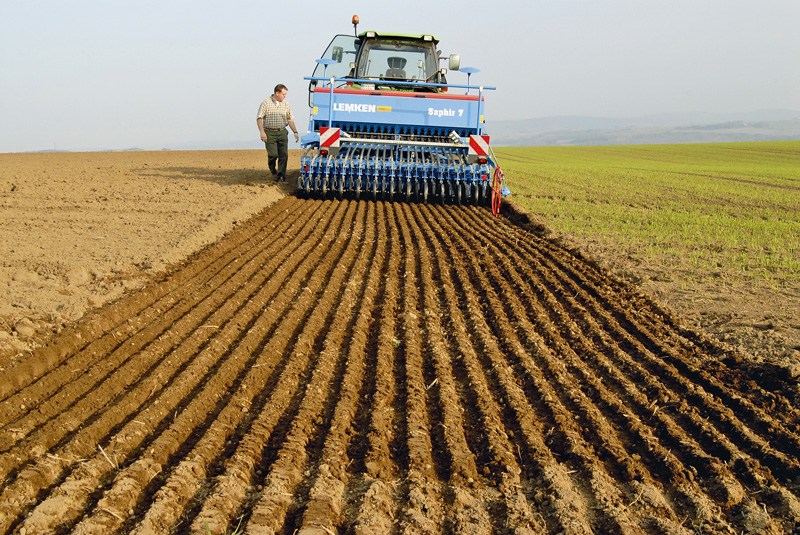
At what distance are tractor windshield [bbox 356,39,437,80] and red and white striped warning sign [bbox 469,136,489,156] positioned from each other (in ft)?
6.92

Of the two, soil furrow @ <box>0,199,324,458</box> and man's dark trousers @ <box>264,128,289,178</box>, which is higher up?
man's dark trousers @ <box>264,128,289,178</box>

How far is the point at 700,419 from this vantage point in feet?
12.3

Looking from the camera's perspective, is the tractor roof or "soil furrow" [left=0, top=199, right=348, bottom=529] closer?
"soil furrow" [left=0, top=199, right=348, bottom=529]

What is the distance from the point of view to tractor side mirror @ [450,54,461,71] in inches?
467

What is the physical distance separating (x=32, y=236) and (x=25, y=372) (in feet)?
14.2

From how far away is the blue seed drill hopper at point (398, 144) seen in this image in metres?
11.2

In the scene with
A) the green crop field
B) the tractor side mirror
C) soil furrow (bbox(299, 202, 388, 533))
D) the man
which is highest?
the tractor side mirror

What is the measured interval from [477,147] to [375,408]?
853cm

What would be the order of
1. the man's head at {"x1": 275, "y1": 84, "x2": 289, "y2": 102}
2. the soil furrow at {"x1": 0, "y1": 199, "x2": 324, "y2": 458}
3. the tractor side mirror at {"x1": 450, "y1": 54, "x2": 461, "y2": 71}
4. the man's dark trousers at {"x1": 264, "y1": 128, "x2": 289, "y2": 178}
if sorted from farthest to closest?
1. the man's dark trousers at {"x1": 264, "y1": 128, "x2": 289, "y2": 178}
2. the man's head at {"x1": 275, "y1": 84, "x2": 289, "y2": 102}
3. the tractor side mirror at {"x1": 450, "y1": 54, "x2": 461, "y2": 71}
4. the soil furrow at {"x1": 0, "y1": 199, "x2": 324, "y2": 458}

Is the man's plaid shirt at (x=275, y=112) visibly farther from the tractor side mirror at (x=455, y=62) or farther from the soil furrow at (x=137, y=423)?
the soil furrow at (x=137, y=423)

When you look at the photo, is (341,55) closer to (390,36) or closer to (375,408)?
(390,36)

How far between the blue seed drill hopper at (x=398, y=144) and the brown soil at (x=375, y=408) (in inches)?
181

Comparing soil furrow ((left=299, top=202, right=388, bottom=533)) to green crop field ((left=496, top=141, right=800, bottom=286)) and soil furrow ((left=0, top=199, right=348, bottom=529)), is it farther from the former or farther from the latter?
green crop field ((left=496, top=141, right=800, bottom=286))

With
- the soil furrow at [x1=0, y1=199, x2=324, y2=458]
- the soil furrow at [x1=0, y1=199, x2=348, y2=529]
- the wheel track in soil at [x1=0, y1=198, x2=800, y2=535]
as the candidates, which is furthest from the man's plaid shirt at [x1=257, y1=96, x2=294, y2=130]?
the soil furrow at [x1=0, y1=199, x2=348, y2=529]
